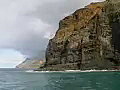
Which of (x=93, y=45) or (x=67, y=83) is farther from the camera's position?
(x=93, y=45)

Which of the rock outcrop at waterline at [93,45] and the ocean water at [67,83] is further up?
the rock outcrop at waterline at [93,45]

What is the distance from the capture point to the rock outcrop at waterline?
164m

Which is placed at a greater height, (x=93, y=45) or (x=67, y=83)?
(x=93, y=45)

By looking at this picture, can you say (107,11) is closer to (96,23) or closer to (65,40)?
(96,23)

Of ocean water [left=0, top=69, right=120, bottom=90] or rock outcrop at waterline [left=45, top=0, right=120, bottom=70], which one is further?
rock outcrop at waterline [left=45, top=0, right=120, bottom=70]

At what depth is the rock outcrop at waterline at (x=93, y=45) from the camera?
164375 mm

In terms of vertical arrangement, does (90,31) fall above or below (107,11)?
below

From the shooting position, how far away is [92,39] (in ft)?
581

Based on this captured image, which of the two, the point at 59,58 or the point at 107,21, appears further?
the point at 59,58

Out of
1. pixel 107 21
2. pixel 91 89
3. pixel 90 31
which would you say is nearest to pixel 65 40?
pixel 90 31

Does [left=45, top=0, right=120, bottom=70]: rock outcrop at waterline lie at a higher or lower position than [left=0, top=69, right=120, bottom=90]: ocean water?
higher

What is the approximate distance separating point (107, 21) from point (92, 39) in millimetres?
15762

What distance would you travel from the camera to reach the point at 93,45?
174 meters

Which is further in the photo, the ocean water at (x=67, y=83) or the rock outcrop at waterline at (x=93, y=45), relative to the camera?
the rock outcrop at waterline at (x=93, y=45)
